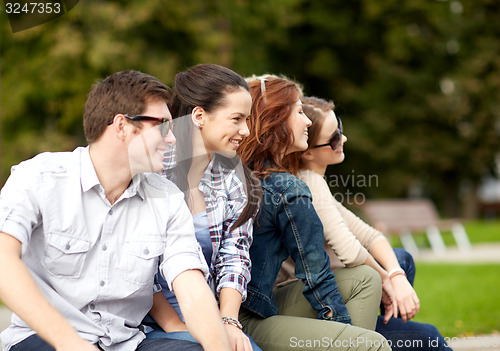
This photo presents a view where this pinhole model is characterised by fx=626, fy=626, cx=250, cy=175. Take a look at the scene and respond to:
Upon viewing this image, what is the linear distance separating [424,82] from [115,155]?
21634 millimetres

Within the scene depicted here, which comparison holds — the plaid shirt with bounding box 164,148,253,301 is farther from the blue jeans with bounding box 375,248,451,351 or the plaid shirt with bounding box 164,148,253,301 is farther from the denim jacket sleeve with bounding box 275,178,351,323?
the blue jeans with bounding box 375,248,451,351

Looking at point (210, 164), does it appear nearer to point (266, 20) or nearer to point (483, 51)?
point (266, 20)

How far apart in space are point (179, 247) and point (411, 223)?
35.1 ft

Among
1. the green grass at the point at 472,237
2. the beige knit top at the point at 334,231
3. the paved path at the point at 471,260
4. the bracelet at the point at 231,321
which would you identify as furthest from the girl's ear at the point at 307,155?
the green grass at the point at 472,237

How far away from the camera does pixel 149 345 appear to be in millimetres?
2139

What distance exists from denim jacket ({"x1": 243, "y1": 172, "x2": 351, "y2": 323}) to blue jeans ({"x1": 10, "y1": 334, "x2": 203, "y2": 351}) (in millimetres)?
508

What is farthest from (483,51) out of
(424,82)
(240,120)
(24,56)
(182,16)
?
(240,120)

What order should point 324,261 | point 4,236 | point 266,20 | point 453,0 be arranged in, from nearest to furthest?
point 4,236 < point 324,261 < point 266,20 < point 453,0

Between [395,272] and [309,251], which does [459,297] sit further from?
[309,251]

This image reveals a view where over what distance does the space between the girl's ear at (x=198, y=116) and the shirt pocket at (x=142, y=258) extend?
0.60m

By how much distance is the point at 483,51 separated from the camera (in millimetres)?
21406

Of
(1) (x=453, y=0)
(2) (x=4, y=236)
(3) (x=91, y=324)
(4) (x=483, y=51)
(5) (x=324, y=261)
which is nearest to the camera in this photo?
(2) (x=4, y=236)

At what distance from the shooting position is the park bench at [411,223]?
11.9m

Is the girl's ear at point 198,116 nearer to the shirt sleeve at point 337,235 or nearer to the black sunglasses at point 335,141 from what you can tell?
the shirt sleeve at point 337,235
